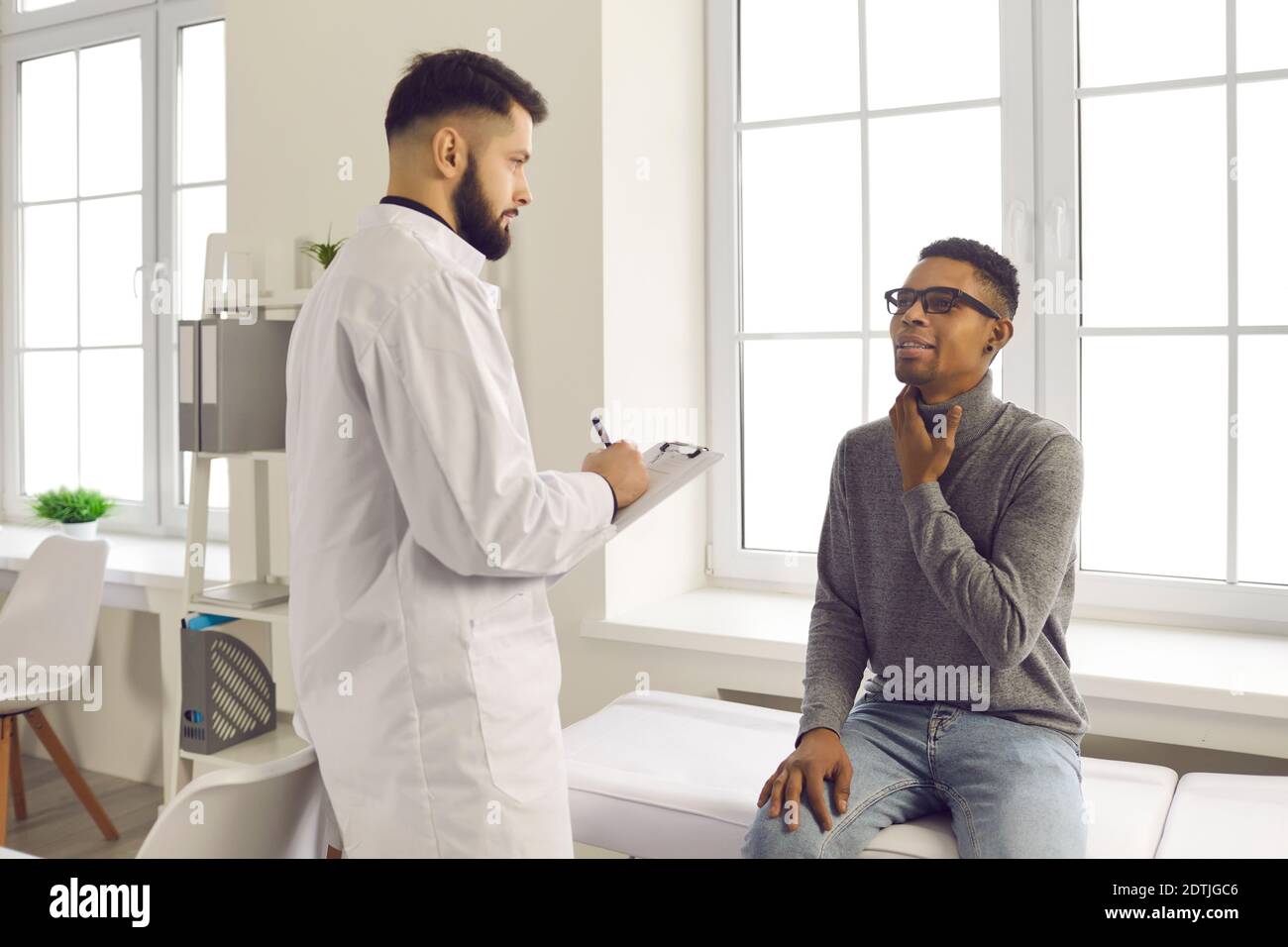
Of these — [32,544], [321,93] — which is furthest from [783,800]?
[32,544]

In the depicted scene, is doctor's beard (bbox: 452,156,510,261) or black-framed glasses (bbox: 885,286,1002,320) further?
black-framed glasses (bbox: 885,286,1002,320)

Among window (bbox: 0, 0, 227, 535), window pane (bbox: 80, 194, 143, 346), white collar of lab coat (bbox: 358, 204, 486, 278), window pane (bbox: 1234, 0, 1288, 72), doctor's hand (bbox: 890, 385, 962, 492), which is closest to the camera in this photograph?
white collar of lab coat (bbox: 358, 204, 486, 278)

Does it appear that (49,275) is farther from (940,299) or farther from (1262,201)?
(1262,201)

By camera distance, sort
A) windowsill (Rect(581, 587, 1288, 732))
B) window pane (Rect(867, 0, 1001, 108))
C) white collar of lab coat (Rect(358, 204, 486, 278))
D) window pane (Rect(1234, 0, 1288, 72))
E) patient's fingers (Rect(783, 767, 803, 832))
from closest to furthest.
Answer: white collar of lab coat (Rect(358, 204, 486, 278)) < patient's fingers (Rect(783, 767, 803, 832)) < windowsill (Rect(581, 587, 1288, 732)) < window pane (Rect(1234, 0, 1288, 72)) < window pane (Rect(867, 0, 1001, 108))

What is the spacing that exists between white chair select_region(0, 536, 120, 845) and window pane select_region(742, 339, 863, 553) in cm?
167

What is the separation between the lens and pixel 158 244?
11.9 ft

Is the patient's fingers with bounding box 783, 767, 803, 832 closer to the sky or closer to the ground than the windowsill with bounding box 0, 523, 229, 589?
closer to the ground

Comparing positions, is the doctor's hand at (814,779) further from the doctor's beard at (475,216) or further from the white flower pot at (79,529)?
the white flower pot at (79,529)

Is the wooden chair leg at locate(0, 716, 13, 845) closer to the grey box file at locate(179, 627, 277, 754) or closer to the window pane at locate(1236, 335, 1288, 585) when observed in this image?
the grey box file at locate(179, 627, 277, 754)

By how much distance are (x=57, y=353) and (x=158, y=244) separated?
2.01ft

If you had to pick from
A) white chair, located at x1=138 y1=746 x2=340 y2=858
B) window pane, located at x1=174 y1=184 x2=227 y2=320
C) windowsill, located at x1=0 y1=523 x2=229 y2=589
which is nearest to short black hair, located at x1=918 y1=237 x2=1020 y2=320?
white chair, located at x1=138 y1=746 x2=340 y2=858

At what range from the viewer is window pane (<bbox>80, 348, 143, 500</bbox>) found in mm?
3730

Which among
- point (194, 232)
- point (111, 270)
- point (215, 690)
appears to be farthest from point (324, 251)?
point (111, 270)

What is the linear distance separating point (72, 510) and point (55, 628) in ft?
2.46
